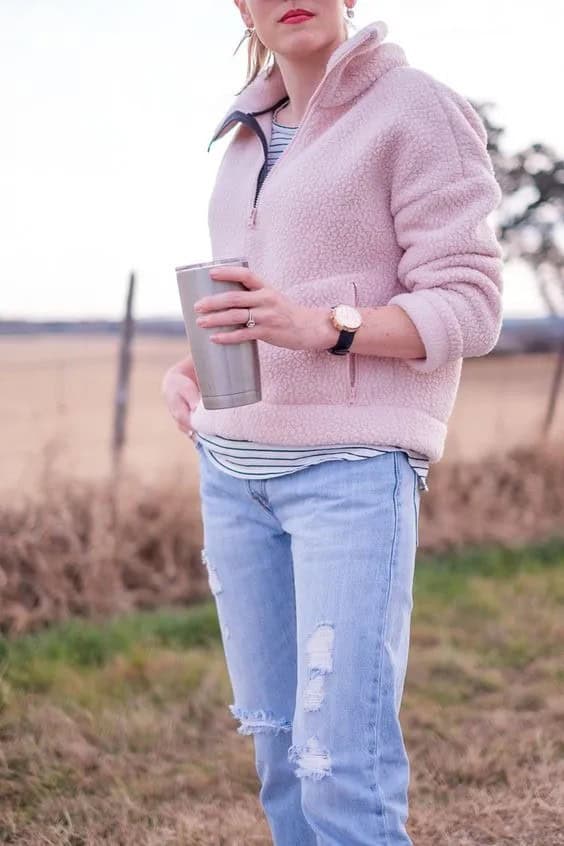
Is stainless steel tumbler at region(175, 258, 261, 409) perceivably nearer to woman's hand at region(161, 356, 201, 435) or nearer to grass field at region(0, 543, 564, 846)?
woman's hand at region(161, 356, 201, 435)

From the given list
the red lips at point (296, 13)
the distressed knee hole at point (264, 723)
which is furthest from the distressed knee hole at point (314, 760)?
the red lips at point (296, 13)

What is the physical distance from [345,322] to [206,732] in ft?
7.38

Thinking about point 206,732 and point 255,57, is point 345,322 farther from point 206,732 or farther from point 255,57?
point 206,732

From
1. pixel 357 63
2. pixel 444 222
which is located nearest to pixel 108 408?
pixel 357 63

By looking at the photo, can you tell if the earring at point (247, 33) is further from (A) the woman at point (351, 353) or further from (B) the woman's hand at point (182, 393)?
(B) the woman's hand at point (182, 393)

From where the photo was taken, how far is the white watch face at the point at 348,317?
151cm

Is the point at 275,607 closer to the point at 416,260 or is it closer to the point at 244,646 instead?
the point at 244,646

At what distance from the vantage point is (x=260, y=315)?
1452 mm

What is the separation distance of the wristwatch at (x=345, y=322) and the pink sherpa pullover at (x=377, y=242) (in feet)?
0.26

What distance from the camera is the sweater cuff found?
1.52m

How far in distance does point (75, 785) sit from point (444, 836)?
105cm

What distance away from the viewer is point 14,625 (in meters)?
4.09

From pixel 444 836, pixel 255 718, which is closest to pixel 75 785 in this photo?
pixel 444 836

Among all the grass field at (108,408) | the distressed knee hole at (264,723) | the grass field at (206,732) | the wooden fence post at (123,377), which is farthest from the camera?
the wooden fence post at (123,377)
